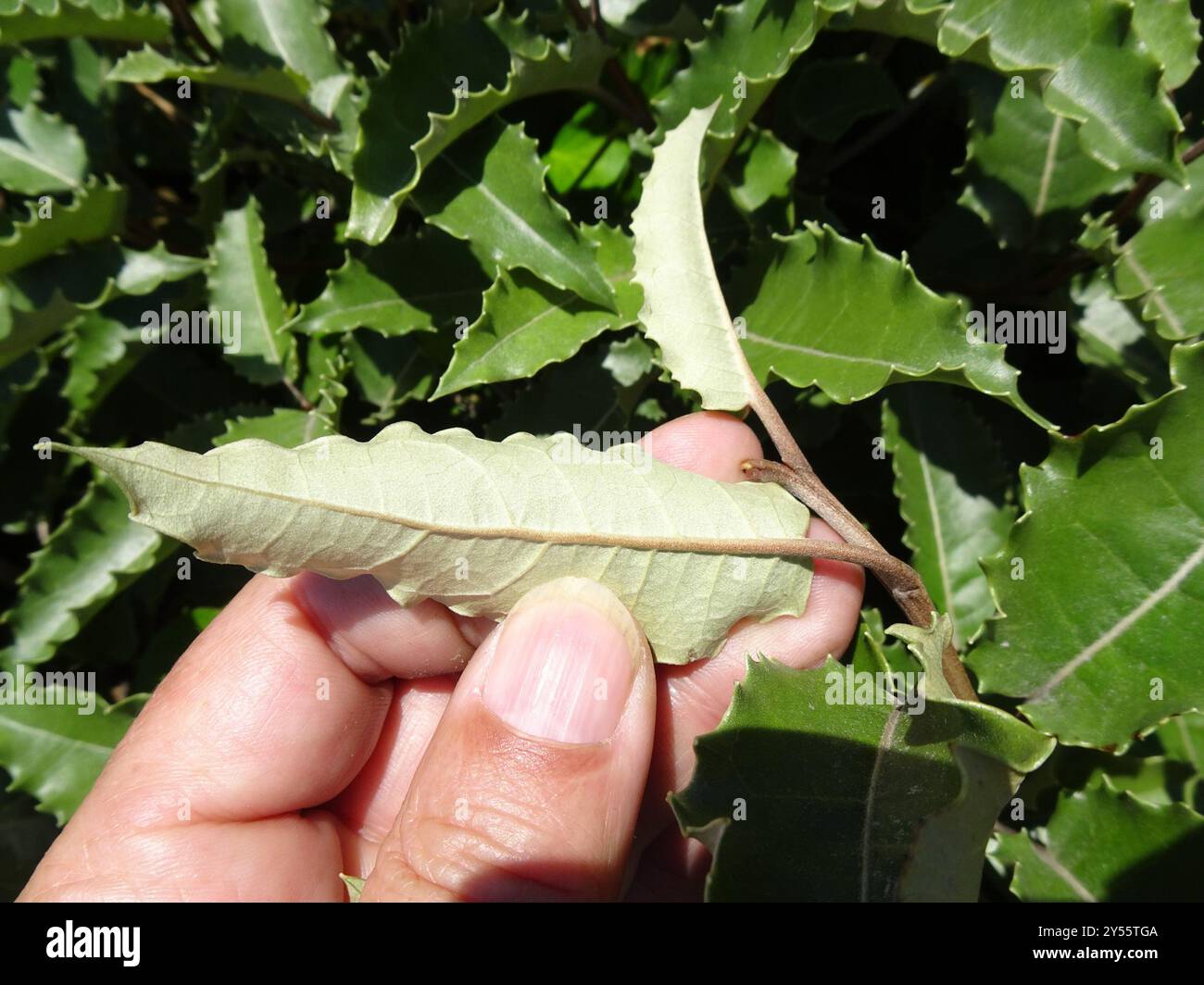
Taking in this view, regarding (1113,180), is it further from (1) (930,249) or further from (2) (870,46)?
(2) (870,46)

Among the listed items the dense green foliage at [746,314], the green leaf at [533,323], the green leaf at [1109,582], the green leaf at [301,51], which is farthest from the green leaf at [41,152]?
the green leaf at [1109,582]

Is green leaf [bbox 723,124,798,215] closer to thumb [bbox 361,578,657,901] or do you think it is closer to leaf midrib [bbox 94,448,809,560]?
leaf midrib [bbox 94,448,809,560]

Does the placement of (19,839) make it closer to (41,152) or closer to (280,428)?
(280,428)

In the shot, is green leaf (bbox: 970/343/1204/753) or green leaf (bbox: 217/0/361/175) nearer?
green leaf (bbox: 970/343/1204/753)

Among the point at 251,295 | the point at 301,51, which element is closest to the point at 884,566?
the point at 251,295

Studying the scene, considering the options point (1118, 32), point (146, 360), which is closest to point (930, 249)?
point (1118, 32)

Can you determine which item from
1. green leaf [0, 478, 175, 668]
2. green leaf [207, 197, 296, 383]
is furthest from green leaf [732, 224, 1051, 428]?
green leaf [0, 478, 175, 668]

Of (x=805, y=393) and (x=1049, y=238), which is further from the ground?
(x=1049, y=238)
